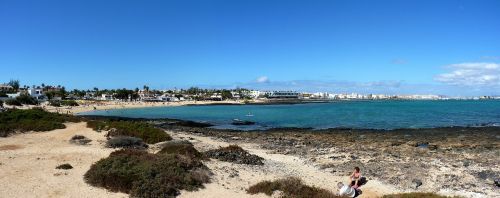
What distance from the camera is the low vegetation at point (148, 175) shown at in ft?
50.5

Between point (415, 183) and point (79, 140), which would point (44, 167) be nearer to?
point (79, 140)

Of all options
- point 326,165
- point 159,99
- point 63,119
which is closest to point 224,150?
point 326,165

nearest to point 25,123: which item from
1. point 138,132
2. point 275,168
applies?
point 138,132

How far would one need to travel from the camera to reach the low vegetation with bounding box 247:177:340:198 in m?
15.8

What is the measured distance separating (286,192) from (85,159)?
10.7 m

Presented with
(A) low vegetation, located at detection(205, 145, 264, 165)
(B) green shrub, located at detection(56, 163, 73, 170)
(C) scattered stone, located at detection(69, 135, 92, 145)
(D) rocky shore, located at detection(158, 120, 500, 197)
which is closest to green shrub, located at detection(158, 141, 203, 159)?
(A) low vegetation, located at detection(205, 145, 264, 165)

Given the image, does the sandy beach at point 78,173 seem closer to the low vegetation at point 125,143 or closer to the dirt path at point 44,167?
the dirt path at point 44,167

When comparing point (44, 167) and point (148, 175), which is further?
point (44, 167)

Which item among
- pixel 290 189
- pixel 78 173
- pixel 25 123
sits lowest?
pixel 290 189

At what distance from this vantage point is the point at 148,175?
1603 centimetres

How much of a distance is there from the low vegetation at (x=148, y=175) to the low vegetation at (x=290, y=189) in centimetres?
228

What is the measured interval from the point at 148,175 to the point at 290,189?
5403 millimetres

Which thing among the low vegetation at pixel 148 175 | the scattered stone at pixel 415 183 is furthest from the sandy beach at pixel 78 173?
the scattered stone at pixel 415 183

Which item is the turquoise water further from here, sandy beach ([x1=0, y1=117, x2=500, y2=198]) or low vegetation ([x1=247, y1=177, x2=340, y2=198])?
low vegetation ([x1=247, y1=177, x2=340, y2=198])
